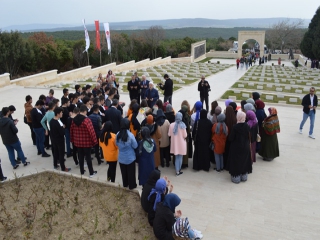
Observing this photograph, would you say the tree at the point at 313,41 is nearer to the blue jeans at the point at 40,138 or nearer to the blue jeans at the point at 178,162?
the blue jeans at the point at 178,162

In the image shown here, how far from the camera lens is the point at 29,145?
28.8 feet

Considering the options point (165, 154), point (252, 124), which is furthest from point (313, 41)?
point (165, 154)

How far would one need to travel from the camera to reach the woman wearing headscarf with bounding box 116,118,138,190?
5.54 meters

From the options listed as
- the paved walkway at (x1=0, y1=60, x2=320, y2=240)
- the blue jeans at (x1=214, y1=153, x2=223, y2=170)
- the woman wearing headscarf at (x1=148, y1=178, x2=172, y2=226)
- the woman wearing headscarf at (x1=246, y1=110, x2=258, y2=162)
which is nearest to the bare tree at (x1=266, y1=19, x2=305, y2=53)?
the paved walkway at (x1=0, y1=60, x2=320, y2=240)

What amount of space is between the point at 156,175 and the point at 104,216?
1375 millimetres

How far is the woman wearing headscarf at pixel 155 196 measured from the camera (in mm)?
4504

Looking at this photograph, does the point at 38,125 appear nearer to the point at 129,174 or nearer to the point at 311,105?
the point at 129,174

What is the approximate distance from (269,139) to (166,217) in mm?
4204

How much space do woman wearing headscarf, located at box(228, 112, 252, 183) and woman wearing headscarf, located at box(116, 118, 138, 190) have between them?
215cm

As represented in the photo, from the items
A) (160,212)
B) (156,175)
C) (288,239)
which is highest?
(156,175)

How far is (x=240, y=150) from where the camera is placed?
6.27m

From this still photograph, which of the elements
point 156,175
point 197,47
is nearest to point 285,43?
point 197,47

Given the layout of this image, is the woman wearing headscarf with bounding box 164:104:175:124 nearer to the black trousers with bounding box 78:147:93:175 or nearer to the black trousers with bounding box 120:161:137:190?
the black trousers with bounding box 120:161:137:190

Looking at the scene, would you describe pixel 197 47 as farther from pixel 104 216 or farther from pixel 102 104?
pixel 104 216
